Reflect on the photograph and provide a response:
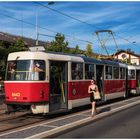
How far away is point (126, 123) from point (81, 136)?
349 cm

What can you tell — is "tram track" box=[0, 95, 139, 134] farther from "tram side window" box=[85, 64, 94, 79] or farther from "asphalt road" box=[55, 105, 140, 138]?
"tram side window" box=[85, 64, 94, 79]

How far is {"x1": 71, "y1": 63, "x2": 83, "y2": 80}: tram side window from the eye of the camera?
18.2 m

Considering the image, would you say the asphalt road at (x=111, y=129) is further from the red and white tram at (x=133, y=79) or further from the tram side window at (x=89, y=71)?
the red and white tram at (x=133, y=79)

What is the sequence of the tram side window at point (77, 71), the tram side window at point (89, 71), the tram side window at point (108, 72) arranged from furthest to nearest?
1. the tram side window at point (108, 72)
2. the tram side window at point (89, 71)
3. the tram side window at point (77, 71)

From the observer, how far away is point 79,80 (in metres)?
18.8

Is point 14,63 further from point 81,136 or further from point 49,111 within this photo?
point 81,136

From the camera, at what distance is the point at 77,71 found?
18.7 metres

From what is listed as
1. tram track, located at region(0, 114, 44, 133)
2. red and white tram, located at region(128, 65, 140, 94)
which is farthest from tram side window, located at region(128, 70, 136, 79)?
tram track, located at region(0, 114, 44, 133)

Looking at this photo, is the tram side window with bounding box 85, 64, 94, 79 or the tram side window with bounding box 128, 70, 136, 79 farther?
the tram side window with bounding box 128, 70, 136, 79

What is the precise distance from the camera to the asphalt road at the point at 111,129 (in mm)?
11305

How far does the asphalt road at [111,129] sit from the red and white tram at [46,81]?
7.82 ft

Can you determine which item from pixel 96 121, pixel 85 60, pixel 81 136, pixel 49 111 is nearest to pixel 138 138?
pixel 81 136

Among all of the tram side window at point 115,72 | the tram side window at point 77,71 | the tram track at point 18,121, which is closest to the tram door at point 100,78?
the tram side window at point 115,72

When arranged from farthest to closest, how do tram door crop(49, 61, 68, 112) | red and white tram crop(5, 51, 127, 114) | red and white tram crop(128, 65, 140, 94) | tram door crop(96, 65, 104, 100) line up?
red and white tram crop(128, 65, 140, 94) → tram door crop(96, 65, 104, 100) → tram door crop(49, 61, 68, 112) → red and white tram crop(5, 51, 127, 114)
